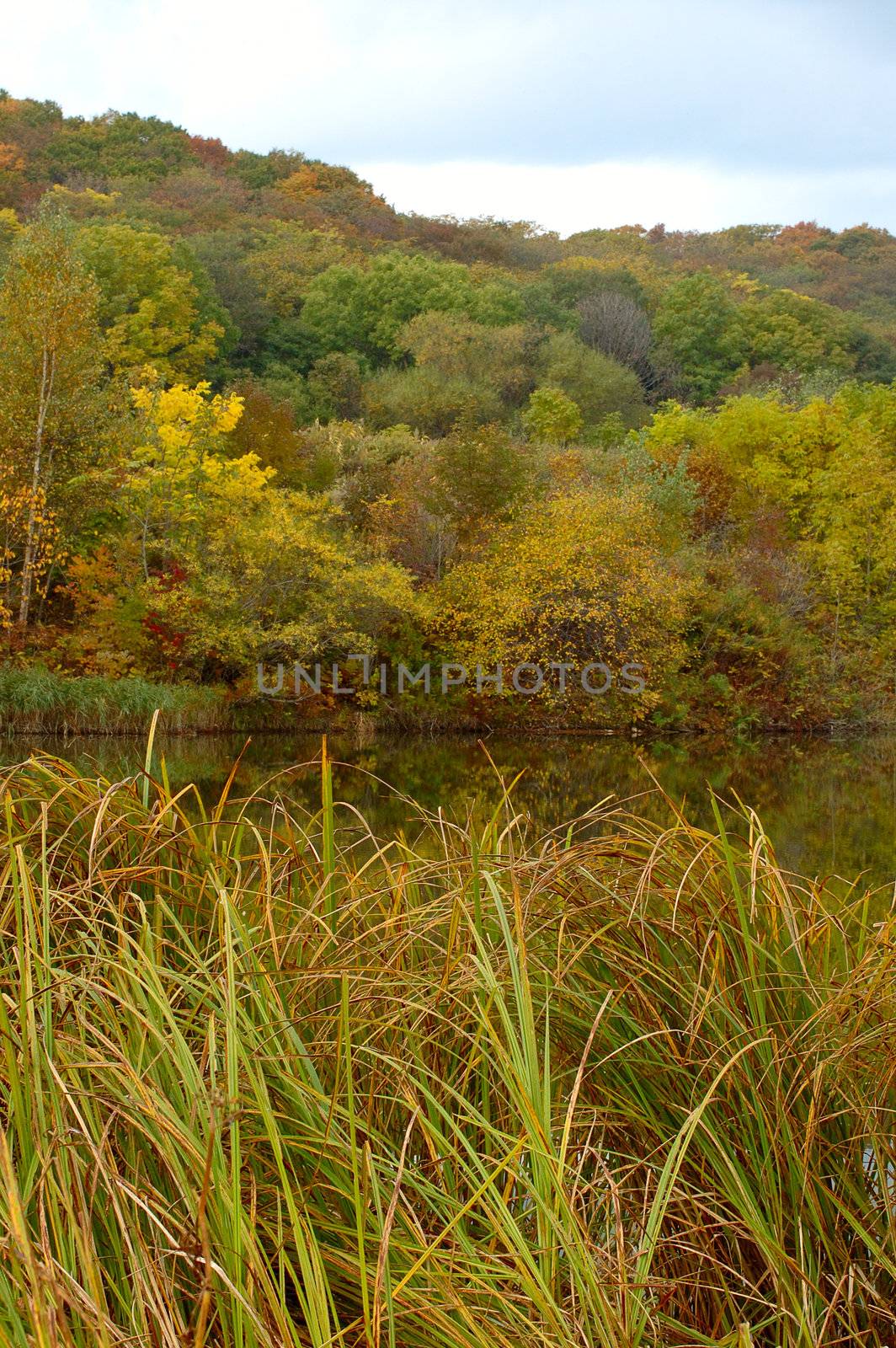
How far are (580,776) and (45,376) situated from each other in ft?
35.4

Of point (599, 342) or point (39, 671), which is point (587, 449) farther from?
point (599, 342)

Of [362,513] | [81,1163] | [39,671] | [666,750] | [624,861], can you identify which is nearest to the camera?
[81,1163]

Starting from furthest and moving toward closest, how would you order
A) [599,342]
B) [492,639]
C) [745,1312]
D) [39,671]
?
[599,342]
[492,639]
[39,671]
[745,1312]

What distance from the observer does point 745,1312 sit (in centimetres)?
221

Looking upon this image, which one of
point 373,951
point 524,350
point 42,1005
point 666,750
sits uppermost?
point 524,350

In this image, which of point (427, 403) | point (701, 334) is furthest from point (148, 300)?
point (701, 334)

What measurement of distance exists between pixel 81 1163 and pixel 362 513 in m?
22.1

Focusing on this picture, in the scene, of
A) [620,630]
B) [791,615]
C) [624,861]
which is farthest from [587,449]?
[624,861]

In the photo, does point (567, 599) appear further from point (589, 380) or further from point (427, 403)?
point (589, 380)

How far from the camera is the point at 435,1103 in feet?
6.25

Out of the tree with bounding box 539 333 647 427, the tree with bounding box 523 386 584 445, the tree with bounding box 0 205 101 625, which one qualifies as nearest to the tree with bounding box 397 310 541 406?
the tree with bounding box 539 333 647 427

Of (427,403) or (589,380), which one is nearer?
(427,403)

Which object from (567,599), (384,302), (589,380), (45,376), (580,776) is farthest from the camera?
(384,302)

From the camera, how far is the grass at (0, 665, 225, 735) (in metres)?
16.2
